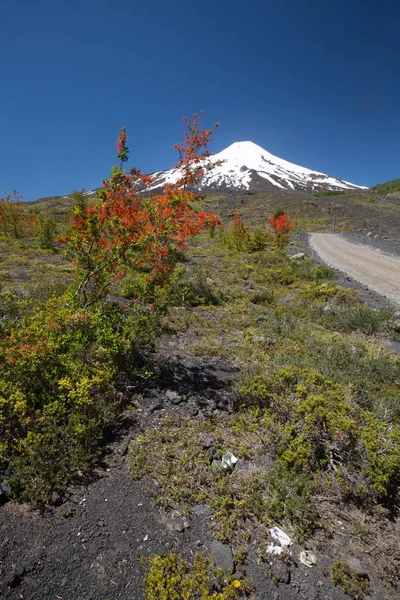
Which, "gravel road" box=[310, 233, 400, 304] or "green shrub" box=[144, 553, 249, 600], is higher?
"gravel road" box=[310, 233, 400, 304]

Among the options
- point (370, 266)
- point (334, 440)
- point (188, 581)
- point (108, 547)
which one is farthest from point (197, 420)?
point (370, 266)

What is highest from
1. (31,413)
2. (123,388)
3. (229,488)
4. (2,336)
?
(2,336)

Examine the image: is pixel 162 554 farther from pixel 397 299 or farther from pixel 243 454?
pixel 397 299

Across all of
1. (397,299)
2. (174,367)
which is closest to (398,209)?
(397,299)

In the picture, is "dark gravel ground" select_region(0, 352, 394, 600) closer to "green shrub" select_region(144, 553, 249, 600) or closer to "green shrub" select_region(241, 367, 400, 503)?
"green shrub" select_region(144, 553, 249, 600)

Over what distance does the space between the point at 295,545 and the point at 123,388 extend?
3.13 metres

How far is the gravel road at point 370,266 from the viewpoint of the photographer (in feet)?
42.5

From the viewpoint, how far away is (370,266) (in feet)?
57.0

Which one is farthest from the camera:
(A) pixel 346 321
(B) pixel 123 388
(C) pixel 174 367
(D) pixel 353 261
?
(D) pixel 353 261

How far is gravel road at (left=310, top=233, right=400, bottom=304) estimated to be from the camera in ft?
42.5

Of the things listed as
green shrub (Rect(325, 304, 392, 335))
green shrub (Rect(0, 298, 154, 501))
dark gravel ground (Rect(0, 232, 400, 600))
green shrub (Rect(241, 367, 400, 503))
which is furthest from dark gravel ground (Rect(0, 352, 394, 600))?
green shrub (Rect(325, 304, 392, 335))

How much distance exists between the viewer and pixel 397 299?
11.2 metres

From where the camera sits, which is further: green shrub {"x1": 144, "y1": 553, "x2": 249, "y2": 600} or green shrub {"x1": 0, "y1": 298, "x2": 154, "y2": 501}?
green shrub {"x1": 0, "y1": 298, "x2": 154, "y2": 501}

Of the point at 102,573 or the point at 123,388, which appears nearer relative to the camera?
the point at 102,573
